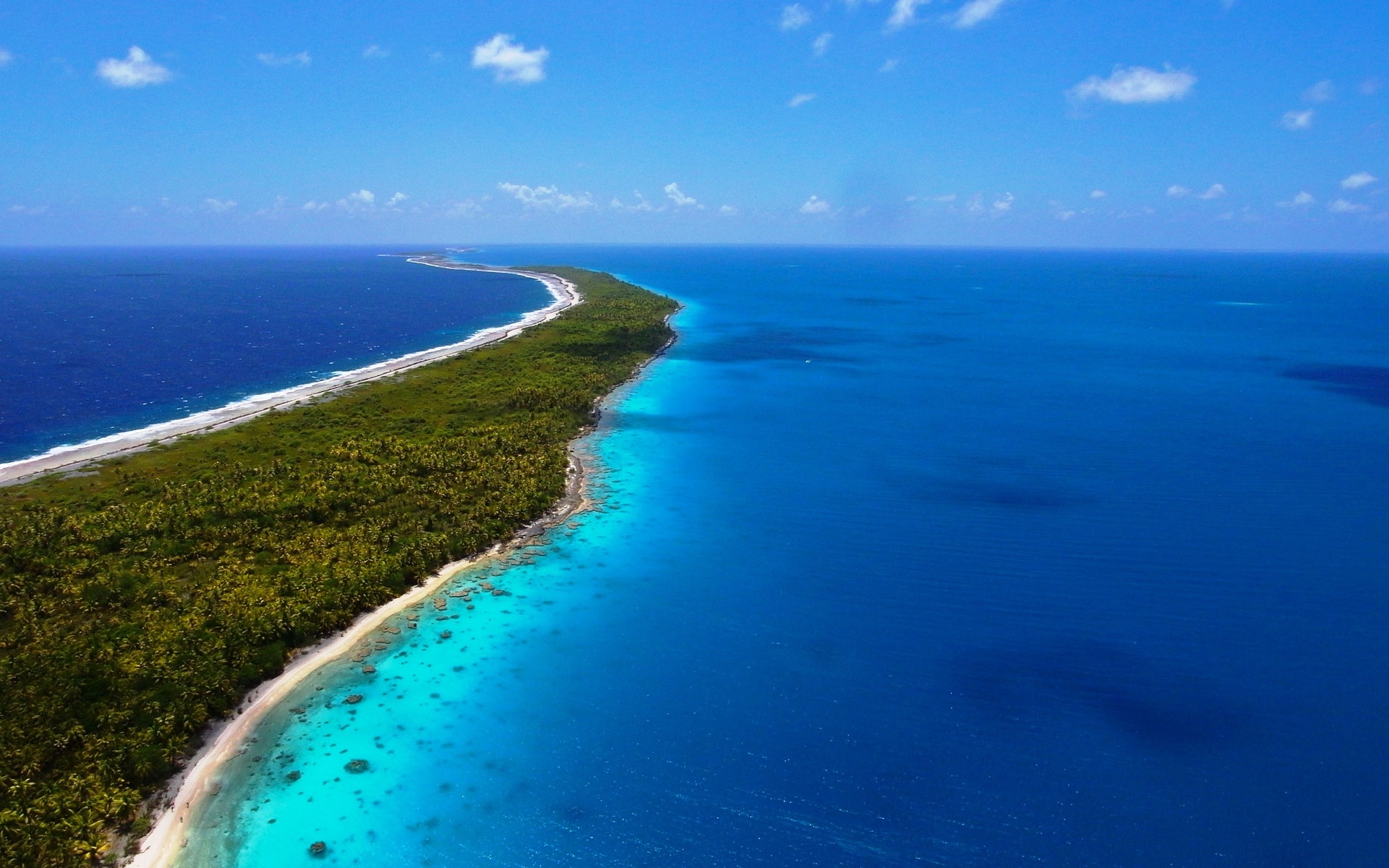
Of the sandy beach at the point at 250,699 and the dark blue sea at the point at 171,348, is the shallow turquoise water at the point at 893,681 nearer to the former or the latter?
the sandy beach at the point at 250,699

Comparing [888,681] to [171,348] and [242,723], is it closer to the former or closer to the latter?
[242,723]

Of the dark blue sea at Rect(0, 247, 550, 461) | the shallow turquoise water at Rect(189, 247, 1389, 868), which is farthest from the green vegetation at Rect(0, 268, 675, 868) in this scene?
the dark blue sea at Rect(0, 247, 550, 461)

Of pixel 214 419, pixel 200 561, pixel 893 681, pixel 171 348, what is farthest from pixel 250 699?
pixel 171 348

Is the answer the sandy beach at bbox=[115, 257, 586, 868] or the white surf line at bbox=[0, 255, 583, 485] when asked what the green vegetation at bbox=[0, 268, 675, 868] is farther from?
the white surf line at bbox=[0, 255, 583, 485]

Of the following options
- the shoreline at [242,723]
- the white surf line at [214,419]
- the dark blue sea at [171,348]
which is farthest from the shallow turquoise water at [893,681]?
the dark blue sea at [171,348]

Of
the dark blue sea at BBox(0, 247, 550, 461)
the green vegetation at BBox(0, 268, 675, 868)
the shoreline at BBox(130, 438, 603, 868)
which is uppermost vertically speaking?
the dark blue sea at BBox(0, 247, 550, 461)

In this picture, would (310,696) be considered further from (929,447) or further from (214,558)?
(929,447)
